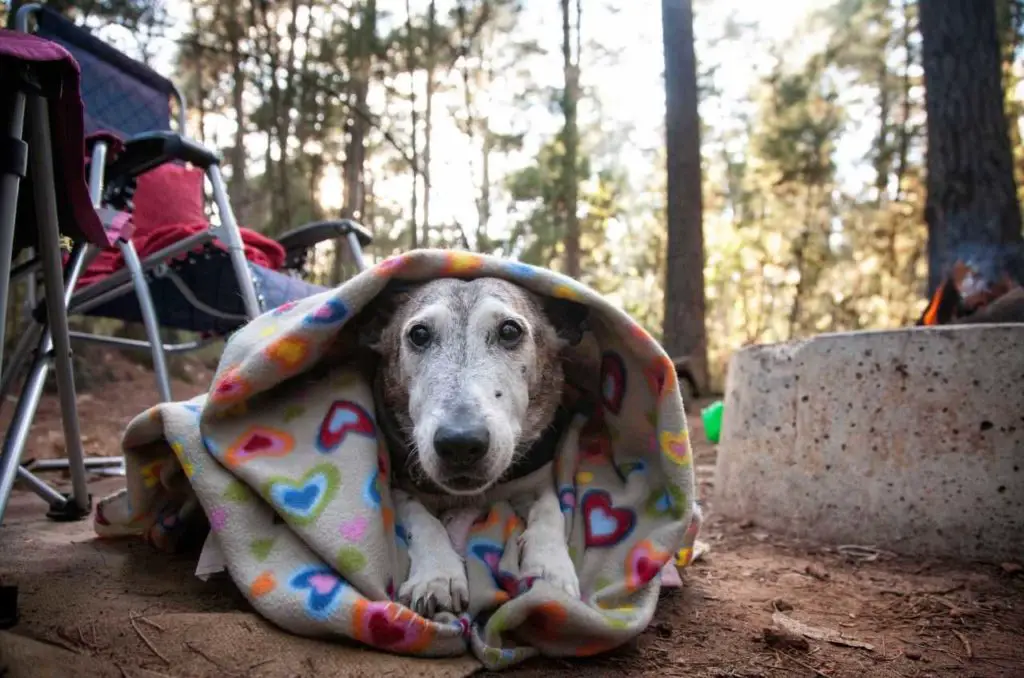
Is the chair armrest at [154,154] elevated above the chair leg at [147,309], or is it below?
above

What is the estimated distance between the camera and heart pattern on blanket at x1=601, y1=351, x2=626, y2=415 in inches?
77.2

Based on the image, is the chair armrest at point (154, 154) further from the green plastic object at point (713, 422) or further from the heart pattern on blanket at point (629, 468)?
the green plastic object at point (713, 422)

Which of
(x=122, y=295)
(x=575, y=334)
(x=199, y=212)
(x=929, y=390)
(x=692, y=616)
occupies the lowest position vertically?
(x=692, y=616)

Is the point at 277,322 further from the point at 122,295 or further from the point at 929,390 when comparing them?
the point at 929,390

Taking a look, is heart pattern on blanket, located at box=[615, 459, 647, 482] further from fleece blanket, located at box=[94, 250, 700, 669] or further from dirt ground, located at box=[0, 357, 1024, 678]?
dirt ground, located at box=[0, 357, 1024, 678]

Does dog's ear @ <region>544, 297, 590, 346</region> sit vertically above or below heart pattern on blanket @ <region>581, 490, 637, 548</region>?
above

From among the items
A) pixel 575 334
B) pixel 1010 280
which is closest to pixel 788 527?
pixel 575 334

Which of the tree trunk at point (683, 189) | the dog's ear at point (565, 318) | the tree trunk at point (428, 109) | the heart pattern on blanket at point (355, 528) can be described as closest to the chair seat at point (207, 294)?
the dog's ear at point (565, 318)

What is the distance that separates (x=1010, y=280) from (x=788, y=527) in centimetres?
265

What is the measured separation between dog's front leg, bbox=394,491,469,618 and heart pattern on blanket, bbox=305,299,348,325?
0.53m

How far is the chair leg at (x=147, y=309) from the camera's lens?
2.80 meters

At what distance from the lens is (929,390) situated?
243cm

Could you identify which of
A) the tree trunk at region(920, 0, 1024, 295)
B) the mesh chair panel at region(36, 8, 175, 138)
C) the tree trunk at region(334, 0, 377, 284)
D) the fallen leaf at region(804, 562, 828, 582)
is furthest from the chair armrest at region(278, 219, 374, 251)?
the tree trunk at region(334, 0, 377, 284)

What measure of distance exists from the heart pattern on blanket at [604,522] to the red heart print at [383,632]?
601 mm
